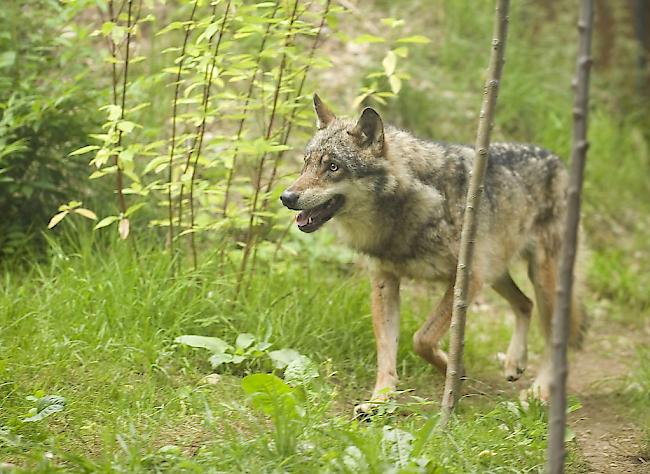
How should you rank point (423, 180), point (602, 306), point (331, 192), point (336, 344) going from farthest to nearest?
point (602, 306) < point (336, 344) < point (423, 180) < point (331, 192)

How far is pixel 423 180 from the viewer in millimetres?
4949

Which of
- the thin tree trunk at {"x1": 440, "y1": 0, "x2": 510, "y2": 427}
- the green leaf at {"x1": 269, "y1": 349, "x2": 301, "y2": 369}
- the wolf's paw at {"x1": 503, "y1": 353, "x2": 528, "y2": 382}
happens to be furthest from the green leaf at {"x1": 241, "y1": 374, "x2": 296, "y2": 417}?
the wolf's paw at {"x1": 503, "y1": 353, "x2": 528, "y2": 382}

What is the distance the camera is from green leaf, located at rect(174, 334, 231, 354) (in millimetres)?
4746

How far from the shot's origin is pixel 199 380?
4633 millimetres

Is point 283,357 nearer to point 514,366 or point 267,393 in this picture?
point 267,393

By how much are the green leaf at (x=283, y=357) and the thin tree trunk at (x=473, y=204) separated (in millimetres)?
1056

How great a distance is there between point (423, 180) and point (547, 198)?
1289 mm

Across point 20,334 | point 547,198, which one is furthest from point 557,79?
point 20,334

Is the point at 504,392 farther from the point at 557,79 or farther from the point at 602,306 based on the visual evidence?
the point at 557,79

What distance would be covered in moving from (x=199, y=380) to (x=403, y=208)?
1.45m

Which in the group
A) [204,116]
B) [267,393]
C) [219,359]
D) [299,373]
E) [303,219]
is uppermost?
[204,116]

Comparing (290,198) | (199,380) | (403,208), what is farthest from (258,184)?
(199,380)

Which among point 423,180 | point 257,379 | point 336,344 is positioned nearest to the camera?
point 257,379

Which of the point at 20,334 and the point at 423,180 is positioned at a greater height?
the point at 423,180
